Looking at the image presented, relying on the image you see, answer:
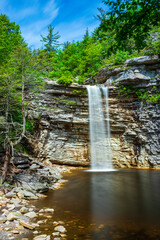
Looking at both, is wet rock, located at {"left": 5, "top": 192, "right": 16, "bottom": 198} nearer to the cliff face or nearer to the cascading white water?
the cliff face

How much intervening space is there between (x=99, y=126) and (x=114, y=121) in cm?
173

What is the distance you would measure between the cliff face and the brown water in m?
7.75

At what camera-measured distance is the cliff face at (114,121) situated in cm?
1580

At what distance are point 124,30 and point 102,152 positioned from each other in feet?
48.0

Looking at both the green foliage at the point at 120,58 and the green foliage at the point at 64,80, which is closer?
the green foliage at the point at 64,80

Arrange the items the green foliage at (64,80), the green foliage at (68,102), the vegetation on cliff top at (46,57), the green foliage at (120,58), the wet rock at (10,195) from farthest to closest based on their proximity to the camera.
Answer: the green foliage at (120,58) < the green foliage at (68,102) < the green foliage at (64,80) < the wet rock at (10,195) < the vegetation on cliff top at (46,57)

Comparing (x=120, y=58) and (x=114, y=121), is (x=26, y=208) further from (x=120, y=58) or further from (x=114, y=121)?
(x=120, y=58)

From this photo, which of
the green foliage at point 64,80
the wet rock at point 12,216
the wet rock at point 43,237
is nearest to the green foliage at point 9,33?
the green foliage at point 64,80

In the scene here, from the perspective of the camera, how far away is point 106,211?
18.1ft

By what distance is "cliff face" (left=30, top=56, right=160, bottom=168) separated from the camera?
51.9 feet

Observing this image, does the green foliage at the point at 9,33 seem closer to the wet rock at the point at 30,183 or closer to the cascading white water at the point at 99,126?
the cascading white water at the point at 99,126

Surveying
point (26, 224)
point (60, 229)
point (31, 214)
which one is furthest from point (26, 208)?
point (60, 229)

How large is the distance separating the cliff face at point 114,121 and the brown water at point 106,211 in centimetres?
775

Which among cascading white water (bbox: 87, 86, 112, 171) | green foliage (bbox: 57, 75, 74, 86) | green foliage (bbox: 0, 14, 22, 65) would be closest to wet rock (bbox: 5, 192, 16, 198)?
cascading white water (bbox: 87, 86, 112, 171)
